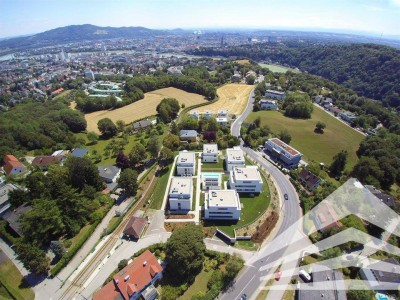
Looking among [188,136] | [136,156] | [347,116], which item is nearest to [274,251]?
[136,156]

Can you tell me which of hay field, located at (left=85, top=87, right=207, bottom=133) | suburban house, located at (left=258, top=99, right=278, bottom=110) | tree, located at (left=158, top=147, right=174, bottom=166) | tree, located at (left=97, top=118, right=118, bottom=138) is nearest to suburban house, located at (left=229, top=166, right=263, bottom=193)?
tree, located at (left=158, top=147, right=174, bottom=166)

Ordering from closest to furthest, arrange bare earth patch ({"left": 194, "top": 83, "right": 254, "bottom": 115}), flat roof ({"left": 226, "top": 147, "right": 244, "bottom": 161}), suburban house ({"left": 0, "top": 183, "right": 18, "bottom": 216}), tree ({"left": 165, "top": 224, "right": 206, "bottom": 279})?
tree ({"left": 165, "top": 224, "right": 206, "bottom": 279})
suburban house ({"left": 0, "top": 183, "right": 18, "bottom": 216})
flat roof ({"left": 226, "top": 147, "right": 244, "bottom": 161})
bare earth patch ({"left": 194, "top": 83, "right": 254, "bottom": 115})

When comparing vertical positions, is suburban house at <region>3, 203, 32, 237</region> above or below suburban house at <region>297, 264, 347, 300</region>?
above

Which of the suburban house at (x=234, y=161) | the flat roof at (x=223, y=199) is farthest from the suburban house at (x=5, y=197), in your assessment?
the suburban house at (x=234, y=161)

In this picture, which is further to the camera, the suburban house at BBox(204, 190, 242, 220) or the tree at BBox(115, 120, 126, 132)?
the tree at BBox(115, 120, 126, 132)

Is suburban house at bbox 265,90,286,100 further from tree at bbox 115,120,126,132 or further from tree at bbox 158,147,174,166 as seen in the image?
tree at bbox 158,147,174,166

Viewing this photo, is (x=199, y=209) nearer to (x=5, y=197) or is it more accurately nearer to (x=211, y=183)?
(x=211, y=183)
